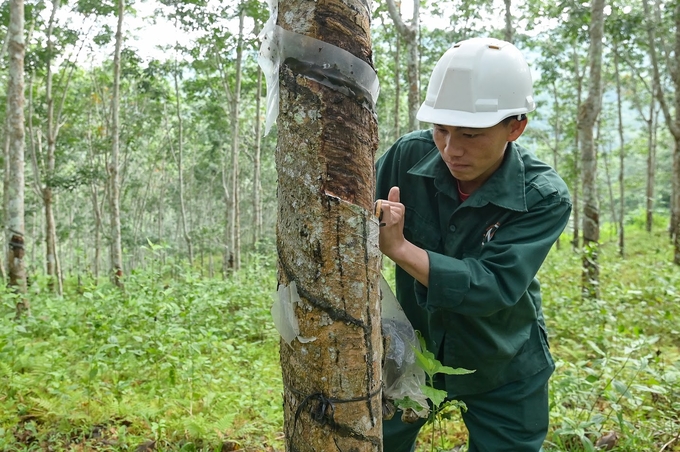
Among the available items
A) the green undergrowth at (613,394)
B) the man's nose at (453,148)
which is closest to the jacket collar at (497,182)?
the man's nose at (453,148)

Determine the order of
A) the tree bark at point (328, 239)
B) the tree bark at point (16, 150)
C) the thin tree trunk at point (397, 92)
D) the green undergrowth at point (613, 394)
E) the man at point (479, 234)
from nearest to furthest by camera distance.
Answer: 1. the tree bark at point (328, 239)
2. the man at point (479, 234)
3. the green undergrowth at point (613, 394)
4. the tree bark at point (16, 150)
5. the thin tree trunk at point (397, 92)

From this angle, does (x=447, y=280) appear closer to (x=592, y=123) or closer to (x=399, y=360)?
(x=399, y=360)

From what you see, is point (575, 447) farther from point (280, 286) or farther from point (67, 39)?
point (67, 39)

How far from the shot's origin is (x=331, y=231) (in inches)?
41.4

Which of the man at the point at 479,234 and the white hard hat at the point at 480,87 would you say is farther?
the white hard hat at the point at 480,87

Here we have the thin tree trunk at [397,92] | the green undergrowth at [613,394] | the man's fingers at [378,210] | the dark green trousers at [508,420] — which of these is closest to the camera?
the man's fingers at [378,210]

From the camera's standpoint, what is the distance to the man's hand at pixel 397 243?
4.19ft

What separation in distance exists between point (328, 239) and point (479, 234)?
2.54 ft

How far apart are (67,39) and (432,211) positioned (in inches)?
455

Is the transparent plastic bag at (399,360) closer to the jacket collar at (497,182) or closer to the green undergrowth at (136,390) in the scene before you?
the jacket collar at (497,182)

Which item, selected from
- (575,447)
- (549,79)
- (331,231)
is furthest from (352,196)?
(549,79)

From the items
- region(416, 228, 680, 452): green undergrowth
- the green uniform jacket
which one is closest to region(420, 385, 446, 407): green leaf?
the green uniform jacket

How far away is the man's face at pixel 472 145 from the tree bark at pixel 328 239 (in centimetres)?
49

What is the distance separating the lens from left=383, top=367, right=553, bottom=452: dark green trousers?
→ 5.79ft
